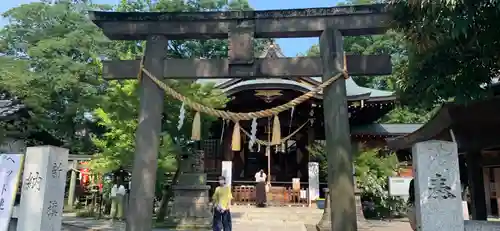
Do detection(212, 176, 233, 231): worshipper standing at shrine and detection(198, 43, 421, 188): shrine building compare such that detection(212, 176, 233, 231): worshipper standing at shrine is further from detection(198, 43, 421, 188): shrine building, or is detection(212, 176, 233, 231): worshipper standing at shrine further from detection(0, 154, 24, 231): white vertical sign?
detection(198, 43, 421, 188): shrine building

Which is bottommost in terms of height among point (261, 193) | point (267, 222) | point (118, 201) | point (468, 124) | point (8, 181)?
point (267, 222)

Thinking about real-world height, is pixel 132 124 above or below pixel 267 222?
above

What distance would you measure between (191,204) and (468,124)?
7621 mm

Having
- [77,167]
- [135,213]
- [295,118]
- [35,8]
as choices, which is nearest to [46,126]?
[77,167]

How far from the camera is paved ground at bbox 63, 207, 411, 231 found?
435 inches

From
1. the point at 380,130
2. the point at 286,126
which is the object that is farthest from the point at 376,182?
the point at 286,126

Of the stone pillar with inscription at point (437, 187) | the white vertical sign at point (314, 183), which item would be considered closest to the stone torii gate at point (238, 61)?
the stone pillar with inscription at point (437, 187)

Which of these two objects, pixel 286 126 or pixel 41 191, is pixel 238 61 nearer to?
pixel 41 191

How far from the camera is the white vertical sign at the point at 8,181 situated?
5859mm

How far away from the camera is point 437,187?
4691 mm

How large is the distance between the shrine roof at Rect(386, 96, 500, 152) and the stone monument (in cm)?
620

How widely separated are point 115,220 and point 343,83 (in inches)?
389

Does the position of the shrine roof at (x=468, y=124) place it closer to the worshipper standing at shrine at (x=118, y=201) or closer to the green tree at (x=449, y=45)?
the green tree at (x=449, y=45)

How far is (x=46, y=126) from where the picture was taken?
17.3m
